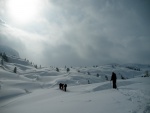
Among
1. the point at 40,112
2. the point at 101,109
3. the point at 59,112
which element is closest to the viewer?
the point at 101,109

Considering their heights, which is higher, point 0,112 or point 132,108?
point 132,108

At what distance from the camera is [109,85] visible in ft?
84.0

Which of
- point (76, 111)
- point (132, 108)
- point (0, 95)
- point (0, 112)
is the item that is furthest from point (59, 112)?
point (0, 95)

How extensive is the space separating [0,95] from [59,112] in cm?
2198

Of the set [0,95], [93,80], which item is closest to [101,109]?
[0,95]

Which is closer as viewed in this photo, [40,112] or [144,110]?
[144,110]

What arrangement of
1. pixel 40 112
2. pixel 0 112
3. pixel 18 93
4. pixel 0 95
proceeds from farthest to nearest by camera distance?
1. pixel 18 93
2. pixel 0 95
3. pixel 0 112
4. pixel 40 112

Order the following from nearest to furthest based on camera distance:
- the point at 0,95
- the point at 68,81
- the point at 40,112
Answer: the point at 40,112 → the point at 0,95 → the point at 68,81

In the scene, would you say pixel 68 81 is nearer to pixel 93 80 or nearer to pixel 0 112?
pixel 93 80

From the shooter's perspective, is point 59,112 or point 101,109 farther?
point 59,112

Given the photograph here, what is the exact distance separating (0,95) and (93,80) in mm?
81136

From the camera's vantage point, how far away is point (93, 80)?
10375cm

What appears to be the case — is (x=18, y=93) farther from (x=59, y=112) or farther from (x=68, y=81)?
(x=68, y=81)

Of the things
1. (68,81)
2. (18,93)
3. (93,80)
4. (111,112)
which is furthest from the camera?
(93,80)
